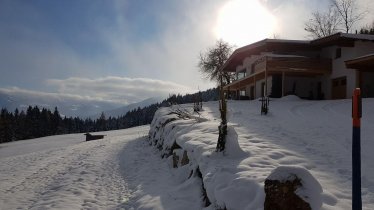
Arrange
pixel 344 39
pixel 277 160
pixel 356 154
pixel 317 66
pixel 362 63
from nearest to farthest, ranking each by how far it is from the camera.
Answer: pixel 356 154 → pixel 277 160 → pixel 362 63 → pixel 344 39 → pixel 317 66

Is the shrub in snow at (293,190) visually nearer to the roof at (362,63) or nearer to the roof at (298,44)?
the roof at (362,63)

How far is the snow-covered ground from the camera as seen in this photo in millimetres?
6512

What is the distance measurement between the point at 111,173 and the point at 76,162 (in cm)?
323

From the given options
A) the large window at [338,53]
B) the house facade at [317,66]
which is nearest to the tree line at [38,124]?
the house facade at [317,66]

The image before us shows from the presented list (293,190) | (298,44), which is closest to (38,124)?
(298,44)

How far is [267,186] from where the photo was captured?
525cm

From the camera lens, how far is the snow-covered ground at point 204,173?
21.4ft

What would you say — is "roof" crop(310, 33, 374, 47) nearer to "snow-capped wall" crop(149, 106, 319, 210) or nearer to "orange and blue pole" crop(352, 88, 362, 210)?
"snow-capped wall" crop(149, 106, 319, 210)

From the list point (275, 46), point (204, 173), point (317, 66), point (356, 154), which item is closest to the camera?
point (356, 154)

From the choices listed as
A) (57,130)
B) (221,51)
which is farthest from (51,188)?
(57,130)

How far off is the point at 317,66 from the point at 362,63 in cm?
576

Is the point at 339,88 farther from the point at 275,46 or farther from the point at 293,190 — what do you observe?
the point at 293,190

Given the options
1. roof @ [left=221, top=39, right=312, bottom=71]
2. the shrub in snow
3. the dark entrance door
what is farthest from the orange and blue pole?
roof @ [left=221, top=39, right=312, bottom=71]

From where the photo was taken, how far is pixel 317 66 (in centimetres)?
3064
